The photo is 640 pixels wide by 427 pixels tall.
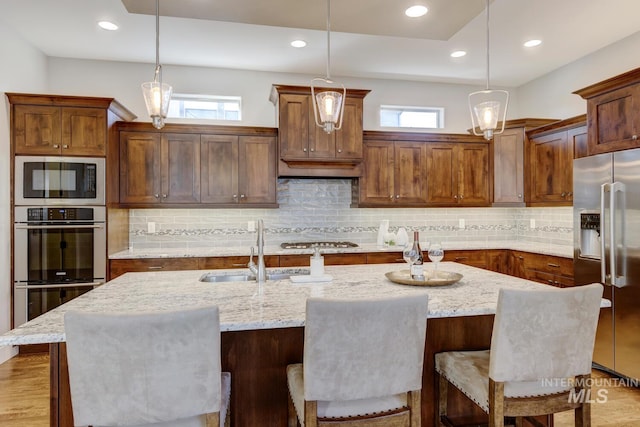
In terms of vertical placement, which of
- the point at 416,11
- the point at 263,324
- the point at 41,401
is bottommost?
the point at 41,401

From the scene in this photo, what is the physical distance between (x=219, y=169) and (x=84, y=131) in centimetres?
131

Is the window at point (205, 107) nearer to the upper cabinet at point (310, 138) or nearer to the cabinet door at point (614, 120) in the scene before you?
the upper cabinet at point (310, 138)

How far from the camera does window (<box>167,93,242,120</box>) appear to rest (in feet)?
14.8

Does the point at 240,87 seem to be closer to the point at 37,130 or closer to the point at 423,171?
the point at 37,130

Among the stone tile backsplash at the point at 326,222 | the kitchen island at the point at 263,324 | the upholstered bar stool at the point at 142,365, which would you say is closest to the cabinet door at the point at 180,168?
the stone tile backsplash at the point at 326,222

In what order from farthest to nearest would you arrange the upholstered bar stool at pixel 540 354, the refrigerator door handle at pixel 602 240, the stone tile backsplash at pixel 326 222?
the stone tile backsplash at pixel 326 222 → the refrigerator door handle at pixel 602 240 → the upholstered bar stool at pixel 540 354

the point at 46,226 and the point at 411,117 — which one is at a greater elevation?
the point at 411,117

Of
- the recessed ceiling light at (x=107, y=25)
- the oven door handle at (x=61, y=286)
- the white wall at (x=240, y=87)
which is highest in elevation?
the recessed ceiling light at (x=107, y=25)

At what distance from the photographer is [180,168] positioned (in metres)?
4.16

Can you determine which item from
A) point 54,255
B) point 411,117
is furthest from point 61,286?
point 411,117

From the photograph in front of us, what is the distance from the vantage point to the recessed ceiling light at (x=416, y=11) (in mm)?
2180

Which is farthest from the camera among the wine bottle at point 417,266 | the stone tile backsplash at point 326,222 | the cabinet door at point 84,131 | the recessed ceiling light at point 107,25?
the stone tile backsplash at point 326,222

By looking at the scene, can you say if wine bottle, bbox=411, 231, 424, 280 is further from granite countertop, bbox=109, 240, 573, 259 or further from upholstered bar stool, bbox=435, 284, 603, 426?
granite countertop, bbox=109, 240, 573, 259

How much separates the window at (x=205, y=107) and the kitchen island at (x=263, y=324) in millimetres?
2806
